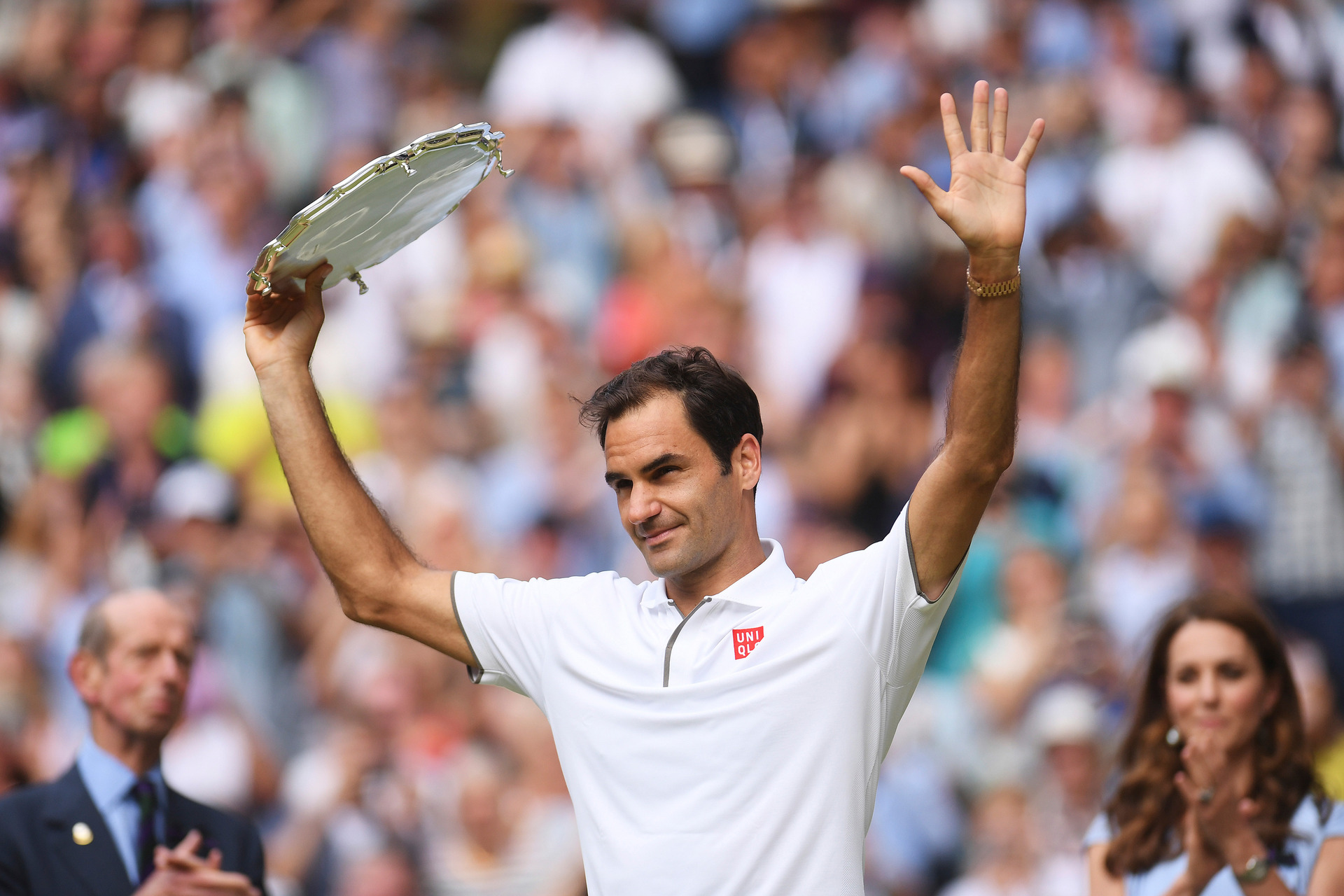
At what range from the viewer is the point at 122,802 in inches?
166

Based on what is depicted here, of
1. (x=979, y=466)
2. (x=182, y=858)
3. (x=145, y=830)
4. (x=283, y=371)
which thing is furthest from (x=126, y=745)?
(x=979, y=466)

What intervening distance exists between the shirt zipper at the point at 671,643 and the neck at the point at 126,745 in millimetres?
1635

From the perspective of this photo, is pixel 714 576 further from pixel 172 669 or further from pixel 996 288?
pixel 172 669

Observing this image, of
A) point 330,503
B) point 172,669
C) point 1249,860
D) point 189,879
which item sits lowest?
point 1249,860

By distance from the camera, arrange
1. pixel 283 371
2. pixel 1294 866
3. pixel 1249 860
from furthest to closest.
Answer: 1. pixel 1294 866
2. pixel 1249 860
3. pixel 283 371

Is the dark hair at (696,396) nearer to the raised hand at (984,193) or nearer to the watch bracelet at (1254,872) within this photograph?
the raised hand at (984,193)

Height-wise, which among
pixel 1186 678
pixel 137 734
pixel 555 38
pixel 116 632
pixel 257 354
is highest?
pixel 555 38

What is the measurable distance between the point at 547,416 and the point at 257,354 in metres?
6.05

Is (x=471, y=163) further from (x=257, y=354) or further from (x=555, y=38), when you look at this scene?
(x=555, y=38)

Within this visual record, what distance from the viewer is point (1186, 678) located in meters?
4.33

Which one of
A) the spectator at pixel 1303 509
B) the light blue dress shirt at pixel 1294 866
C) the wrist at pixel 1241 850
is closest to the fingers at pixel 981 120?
the wrist at pixel 1241 850

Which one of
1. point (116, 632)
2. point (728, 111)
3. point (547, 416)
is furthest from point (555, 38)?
point (116, 632)

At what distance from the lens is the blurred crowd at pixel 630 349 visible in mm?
7871

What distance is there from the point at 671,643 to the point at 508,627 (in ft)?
1.31
